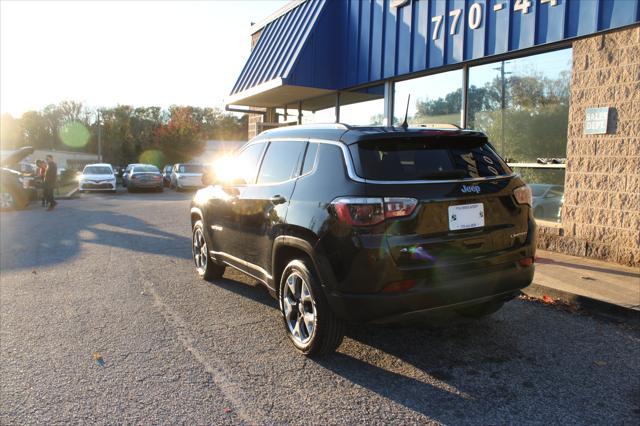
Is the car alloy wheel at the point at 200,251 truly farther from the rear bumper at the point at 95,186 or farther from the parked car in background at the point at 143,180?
the parked car in background at the point at 143,180

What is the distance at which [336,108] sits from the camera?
12.4 meters

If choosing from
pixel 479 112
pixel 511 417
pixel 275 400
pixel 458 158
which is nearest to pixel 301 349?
pixel 275 400

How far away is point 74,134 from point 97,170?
6907 cm

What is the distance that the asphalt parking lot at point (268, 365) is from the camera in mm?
3205

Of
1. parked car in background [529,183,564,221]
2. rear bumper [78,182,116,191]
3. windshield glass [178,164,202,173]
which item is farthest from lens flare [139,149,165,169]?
parked car in background [529,183,564,221]

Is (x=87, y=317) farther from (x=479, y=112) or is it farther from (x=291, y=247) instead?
(x=479, y=112)

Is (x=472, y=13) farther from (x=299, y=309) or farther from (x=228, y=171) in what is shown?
(x=299, y=309)

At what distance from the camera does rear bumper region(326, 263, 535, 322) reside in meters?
3.53

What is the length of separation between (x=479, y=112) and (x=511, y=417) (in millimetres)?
6699

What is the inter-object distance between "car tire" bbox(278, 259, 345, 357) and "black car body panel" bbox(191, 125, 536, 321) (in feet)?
0.43

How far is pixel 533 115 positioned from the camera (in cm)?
813

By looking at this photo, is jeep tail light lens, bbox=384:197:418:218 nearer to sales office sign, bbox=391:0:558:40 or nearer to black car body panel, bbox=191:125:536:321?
black car body panel, bbox=191:125:536:321

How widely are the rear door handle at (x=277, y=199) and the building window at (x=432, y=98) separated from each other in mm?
5326

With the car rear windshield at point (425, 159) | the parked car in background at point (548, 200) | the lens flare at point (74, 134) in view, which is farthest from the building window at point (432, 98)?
the lens flare at point (74, 134)
